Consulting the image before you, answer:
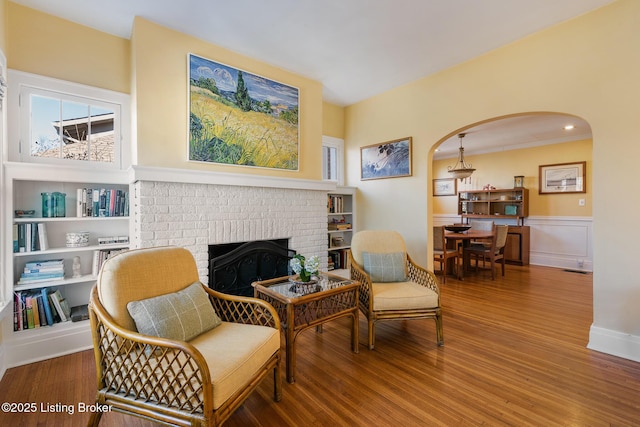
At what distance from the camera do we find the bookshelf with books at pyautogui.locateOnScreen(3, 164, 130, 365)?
2273 mm

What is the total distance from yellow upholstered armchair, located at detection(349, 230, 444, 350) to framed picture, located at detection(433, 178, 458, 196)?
4.91 m

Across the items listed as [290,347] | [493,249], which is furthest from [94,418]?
[493,249]

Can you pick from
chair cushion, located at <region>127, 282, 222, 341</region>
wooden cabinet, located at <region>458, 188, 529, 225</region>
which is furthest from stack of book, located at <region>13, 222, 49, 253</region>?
wooden cabinet, located at <region>458, 188, 529, 225</region>

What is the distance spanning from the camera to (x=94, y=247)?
2.57 metres

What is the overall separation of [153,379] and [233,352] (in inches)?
14.2

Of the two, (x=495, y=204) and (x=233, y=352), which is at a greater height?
(x=495, y=204)

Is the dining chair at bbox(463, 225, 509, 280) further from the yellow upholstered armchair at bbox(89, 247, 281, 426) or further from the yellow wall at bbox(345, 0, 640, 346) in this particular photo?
the yellow upholstered armchair at bbox(89, 247, 281, 426)

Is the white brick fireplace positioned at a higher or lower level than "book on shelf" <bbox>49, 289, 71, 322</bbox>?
higher

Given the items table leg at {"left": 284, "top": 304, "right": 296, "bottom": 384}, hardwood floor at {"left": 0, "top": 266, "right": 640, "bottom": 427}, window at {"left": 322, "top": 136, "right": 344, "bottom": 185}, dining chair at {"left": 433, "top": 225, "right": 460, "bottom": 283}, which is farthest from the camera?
window at {"left": 322, "top": 136, "right": 344, "bottom": 185}

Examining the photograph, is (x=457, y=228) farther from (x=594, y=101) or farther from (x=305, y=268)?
(x=305, y=268)

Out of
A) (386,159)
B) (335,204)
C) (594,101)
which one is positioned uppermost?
(594,101)

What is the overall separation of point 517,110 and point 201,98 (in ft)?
10.4

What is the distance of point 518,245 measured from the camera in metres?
6.00

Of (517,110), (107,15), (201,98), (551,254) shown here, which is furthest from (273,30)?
(551,254)
